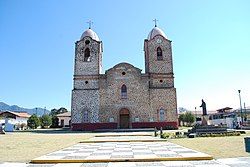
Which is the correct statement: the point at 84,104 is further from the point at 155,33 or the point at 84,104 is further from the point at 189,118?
the point at 189,118

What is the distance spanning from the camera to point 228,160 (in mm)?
7969

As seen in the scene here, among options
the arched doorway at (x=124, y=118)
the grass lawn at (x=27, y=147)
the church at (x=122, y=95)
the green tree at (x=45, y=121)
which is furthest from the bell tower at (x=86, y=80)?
the green tree at (x=45, y=121)

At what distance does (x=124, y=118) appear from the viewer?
120 feet

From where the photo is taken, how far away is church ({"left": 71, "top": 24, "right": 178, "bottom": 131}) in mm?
35938

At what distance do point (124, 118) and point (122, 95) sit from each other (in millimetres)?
3462

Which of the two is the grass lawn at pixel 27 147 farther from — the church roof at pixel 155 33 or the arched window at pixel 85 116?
the church roof at pixel 155 33

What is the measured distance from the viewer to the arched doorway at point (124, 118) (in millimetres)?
36250

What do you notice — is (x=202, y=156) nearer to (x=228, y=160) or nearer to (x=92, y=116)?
(x=228, y=160)

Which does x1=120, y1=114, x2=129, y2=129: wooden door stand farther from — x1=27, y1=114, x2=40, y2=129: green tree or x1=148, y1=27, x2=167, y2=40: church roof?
x1=27, y1=114, x2=40, y2=129: green tree

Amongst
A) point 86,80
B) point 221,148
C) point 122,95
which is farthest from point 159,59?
point 221,148

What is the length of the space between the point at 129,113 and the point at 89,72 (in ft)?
29.0

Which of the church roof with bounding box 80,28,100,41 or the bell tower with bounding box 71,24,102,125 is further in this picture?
the church roof with bounding box 80,28,100,41

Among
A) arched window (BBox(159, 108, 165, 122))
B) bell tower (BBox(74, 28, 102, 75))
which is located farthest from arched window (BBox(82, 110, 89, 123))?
arched window (BBox(159, 108, 165, 122))

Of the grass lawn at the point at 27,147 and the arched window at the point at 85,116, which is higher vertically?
the arched window at the point at 85,116
